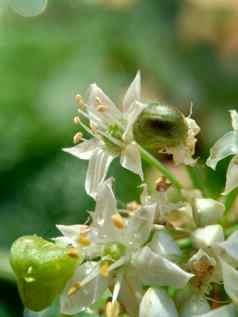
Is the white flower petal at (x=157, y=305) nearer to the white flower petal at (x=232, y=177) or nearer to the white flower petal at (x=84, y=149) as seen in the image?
the white flower petal at (x=232, y=177)

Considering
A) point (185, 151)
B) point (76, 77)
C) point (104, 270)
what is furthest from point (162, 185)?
point (76, 77)

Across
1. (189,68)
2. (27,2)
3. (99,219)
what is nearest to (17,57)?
(189,68)

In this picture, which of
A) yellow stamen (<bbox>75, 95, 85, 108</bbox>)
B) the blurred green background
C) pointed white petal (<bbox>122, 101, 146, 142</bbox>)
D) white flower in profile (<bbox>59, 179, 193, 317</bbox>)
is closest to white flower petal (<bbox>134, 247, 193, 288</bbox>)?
white flower in profile (<bbox>59, 179, 193, 317</bbox>)

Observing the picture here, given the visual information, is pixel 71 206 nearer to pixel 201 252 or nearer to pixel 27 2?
pixel 27 2

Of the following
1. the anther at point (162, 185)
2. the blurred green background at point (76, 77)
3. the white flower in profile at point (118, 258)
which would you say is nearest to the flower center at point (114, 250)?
the white flower in profile at point (118, 258)

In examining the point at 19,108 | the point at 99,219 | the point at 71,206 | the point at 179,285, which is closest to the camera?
the point at 179,285

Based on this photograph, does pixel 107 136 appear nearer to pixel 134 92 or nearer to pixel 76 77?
pixel 134 92
